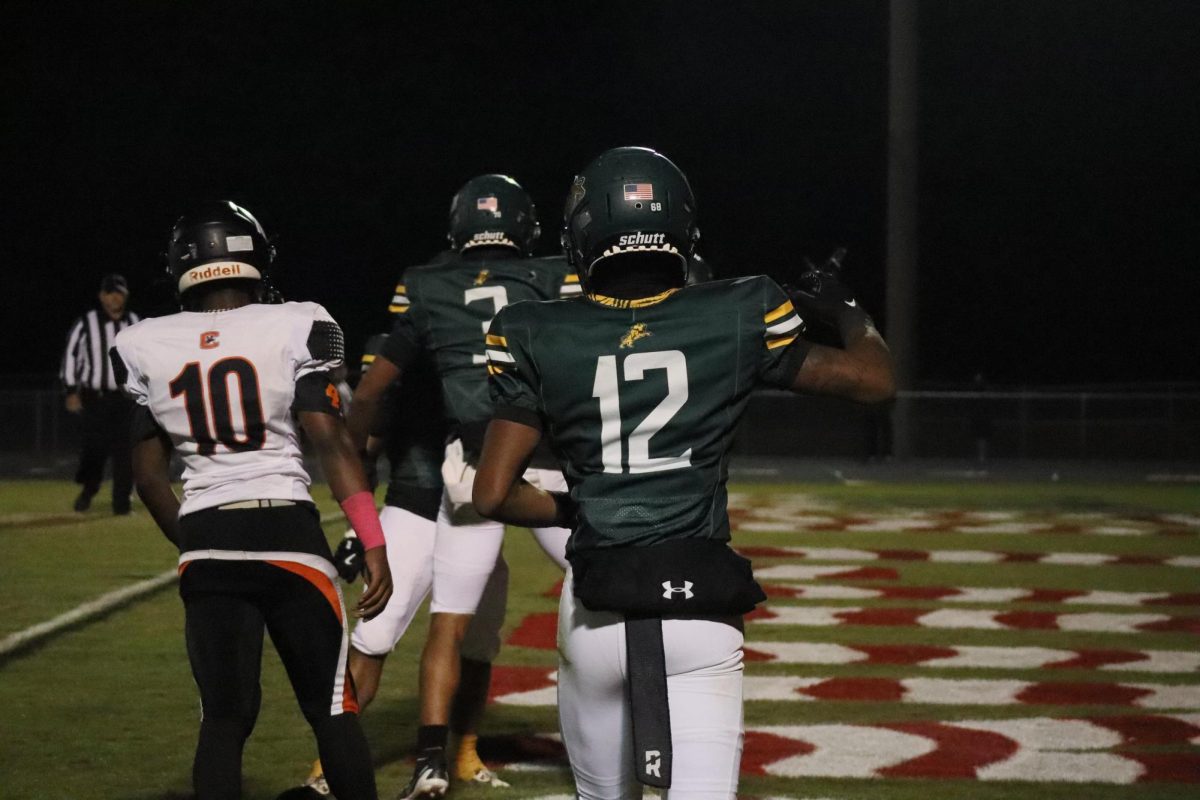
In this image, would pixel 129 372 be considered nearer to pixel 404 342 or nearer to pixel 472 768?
pixel 404 342

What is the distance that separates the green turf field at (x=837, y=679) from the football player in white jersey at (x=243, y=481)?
4.47ft

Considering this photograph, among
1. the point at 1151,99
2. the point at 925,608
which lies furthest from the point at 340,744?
the point at 1151,99

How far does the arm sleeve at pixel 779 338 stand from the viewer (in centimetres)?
323

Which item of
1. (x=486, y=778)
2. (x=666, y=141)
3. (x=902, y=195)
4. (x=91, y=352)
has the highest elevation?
(x=666, y=141)

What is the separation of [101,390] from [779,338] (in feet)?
37.9

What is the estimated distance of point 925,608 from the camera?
927 centimetres

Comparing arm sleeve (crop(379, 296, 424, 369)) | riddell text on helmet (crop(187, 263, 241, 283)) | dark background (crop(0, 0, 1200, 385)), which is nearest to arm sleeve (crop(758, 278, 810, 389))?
riddell text on helmet (crop(187, 263, 241, 283))

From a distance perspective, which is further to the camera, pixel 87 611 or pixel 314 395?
pixel 87 611

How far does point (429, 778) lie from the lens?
4996 mm

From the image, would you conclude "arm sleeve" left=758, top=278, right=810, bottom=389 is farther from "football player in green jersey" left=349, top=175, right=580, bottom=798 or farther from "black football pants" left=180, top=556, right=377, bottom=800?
"football player in green jersey" left=349, top=175, right=580, bottom=798

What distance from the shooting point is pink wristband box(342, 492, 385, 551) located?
405 cm

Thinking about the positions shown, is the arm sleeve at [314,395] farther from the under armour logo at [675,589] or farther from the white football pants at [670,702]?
the under armour logo at [675,589]

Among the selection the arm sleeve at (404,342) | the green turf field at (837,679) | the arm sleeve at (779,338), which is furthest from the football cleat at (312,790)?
the arm sleeve at (779,338)

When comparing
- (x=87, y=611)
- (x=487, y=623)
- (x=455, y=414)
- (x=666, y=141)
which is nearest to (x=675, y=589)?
(x=455, y=414)
